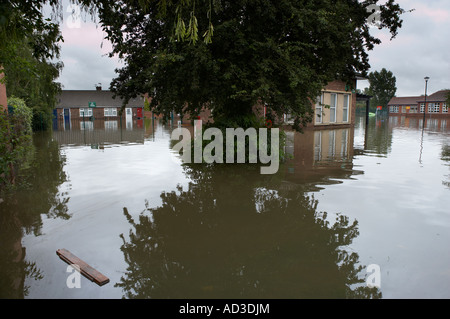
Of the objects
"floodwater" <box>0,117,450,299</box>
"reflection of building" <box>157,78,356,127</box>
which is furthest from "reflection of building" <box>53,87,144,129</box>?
"floodwater" <box>0,117,450,299</box>

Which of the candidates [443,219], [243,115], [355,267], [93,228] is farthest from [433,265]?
[243,115]

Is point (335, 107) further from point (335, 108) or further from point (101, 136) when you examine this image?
point (101, 136)

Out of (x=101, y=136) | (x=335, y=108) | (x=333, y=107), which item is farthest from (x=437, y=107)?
(x=101, y=136)

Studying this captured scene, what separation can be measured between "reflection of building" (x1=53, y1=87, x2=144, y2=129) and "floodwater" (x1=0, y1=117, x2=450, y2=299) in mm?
48951

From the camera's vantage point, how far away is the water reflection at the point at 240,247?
3525mm

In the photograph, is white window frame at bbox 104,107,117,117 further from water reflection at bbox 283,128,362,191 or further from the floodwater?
the floodwater

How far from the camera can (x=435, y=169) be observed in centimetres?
961

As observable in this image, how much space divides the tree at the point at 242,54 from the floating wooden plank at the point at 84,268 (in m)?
5.64

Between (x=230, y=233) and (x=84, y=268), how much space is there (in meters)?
2.13

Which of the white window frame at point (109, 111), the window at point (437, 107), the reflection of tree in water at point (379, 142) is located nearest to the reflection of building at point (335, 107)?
the reflection of tree in water at point (379, 142)

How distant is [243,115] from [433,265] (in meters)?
7.70

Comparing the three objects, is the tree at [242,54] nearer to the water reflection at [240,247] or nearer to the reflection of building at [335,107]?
the water reflection at [240,247]

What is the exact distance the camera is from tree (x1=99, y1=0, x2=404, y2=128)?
8.83m
